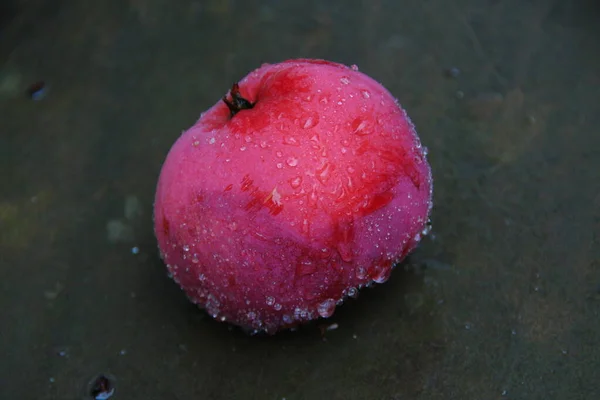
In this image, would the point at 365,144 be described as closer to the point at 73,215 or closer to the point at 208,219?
the point at 208,219

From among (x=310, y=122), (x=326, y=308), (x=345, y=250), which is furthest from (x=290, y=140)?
(x=326, y=308)

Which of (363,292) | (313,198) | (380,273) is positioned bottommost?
(363,292)

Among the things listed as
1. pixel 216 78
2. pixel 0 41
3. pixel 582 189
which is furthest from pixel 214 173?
pixel 0 41

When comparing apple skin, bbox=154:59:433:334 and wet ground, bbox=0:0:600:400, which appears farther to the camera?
wet ground, bbox=0:0:600:400

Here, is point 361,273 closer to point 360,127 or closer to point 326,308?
point 326,308

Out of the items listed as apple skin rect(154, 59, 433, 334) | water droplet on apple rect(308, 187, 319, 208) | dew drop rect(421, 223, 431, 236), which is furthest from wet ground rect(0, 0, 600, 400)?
water droplet on apple rect(308, 187, 319, 208)

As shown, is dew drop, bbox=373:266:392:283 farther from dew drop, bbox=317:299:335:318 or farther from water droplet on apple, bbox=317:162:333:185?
water droplet on apple, bbox=317:162:333:185

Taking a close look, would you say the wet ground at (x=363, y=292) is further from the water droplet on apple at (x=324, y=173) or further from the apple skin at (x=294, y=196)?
the water droplet on apple at (x=324, y=173)
